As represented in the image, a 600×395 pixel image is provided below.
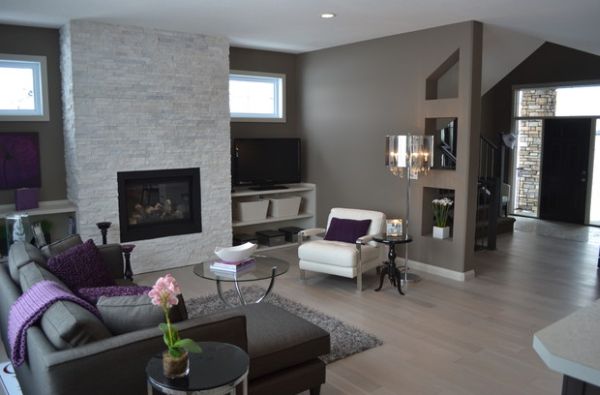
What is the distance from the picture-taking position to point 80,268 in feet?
11.2

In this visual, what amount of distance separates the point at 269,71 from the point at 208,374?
5761 millimetres

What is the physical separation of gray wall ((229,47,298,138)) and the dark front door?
4.73 meters

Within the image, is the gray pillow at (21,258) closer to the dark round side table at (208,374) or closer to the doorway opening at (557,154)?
the dark round side table at (208,374)

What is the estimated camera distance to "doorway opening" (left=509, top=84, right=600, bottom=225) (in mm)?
8535

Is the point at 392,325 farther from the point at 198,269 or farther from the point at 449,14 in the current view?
the point at 449,14

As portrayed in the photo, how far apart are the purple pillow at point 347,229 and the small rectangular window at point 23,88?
3.35 metres

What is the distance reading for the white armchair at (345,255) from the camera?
5.10 metres

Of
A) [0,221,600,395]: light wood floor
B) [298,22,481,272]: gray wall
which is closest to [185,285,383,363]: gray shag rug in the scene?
[0,221,600,395]: light wood floor

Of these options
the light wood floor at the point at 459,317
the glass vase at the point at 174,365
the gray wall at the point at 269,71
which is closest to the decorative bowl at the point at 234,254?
the light wood floor at the point at 459,317

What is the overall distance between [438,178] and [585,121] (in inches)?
175

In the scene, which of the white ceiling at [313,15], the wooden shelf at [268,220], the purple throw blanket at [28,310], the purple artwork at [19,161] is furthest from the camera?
the wooden shelf at [268,220]

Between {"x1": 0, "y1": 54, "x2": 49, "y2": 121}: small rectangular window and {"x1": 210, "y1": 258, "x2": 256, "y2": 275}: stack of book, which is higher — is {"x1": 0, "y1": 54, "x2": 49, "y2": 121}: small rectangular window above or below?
above

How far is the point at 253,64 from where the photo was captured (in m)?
7.08

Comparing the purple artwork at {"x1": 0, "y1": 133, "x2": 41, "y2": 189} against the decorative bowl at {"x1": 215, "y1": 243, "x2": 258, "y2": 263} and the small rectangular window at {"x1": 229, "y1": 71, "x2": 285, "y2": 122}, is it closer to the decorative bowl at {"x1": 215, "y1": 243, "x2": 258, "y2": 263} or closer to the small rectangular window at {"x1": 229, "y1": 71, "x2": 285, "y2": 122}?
the small rectangular window at {"x1": 229, "y1": 71, "x2": 285, "y2": 122}
